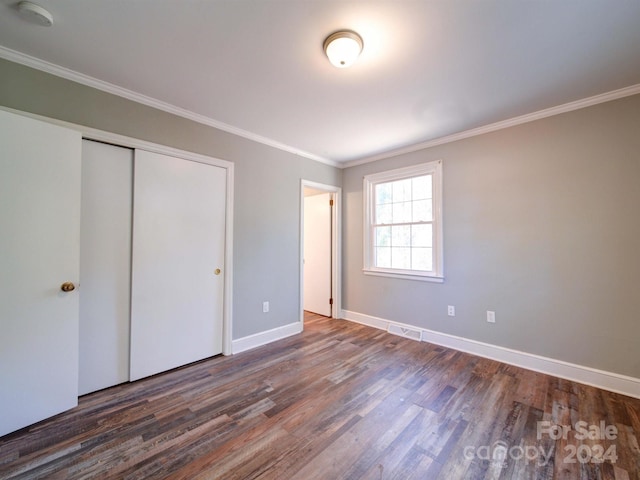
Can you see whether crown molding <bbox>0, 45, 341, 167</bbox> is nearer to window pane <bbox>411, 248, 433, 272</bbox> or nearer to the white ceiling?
the white ceiling

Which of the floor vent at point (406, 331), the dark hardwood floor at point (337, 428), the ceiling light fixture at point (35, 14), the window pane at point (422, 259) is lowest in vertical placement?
the dark hardwood floor at point (337, 428)

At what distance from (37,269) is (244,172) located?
1.94 meters

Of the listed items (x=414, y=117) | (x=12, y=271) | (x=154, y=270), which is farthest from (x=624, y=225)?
(x=12, y=271)

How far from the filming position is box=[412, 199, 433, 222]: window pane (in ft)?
11.1

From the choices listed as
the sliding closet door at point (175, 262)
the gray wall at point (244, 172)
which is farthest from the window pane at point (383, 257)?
the sliding closet door at point (175, 262)

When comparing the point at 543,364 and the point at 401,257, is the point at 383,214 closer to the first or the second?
the point at 401,257

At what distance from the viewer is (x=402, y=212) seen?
3680 mm

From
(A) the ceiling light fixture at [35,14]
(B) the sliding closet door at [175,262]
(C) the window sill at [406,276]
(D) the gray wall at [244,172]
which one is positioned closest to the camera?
(A) the ceiling light fixture at [35,14]

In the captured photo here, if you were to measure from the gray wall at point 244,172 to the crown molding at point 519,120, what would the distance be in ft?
3.73

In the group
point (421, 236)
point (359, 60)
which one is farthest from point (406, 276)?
point (359, 60)

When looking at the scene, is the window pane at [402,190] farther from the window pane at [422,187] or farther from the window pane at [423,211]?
the window pane at [423,211]

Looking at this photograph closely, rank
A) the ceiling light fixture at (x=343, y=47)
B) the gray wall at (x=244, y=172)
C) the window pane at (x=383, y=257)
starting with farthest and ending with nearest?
the window pane at (x=383, y=257) < the gray wall at (x=244, y=172) < the ceiling light fixture at (x=343, y=47)

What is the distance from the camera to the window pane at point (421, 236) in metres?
3.38

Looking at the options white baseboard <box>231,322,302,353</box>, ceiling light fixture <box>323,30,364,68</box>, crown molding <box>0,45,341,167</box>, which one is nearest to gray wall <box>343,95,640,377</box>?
white baseboard <box>231,322,302,353</box>
